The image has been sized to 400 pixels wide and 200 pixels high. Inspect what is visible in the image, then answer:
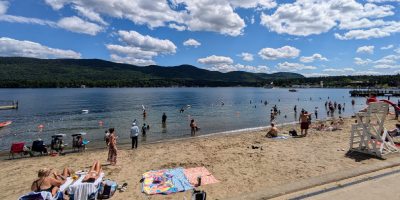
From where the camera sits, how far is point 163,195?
8195 mm

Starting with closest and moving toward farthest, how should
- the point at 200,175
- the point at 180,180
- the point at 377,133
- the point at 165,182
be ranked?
the point at 165,182 < the point at 180,180 < the point at 200,175 < the point at 377,133

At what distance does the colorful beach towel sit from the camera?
336 inches

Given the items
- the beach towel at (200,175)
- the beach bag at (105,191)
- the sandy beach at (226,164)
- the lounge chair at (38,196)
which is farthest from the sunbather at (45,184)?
the beach towel at (200,175)

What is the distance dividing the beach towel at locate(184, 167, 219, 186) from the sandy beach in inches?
11.0

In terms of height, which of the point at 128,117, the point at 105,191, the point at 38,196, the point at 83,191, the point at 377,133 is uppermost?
the point at 377,133

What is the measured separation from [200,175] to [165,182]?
54.8 inches

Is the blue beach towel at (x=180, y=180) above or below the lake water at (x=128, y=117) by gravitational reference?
above

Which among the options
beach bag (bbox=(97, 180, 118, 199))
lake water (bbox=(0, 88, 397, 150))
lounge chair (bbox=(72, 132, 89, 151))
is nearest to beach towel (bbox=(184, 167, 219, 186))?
beach bag (bbox=(97, 180, 118, 199))

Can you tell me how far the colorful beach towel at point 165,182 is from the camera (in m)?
8.53

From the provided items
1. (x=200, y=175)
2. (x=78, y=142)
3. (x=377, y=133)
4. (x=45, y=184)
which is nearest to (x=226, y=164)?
(x=200, y=175)

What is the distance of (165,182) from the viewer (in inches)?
360

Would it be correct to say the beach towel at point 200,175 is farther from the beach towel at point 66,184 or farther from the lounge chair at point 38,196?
the lounge chair at point 38,196

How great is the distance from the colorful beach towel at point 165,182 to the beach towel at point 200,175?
0.63 feet

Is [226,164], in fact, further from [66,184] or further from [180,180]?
[66,184]
